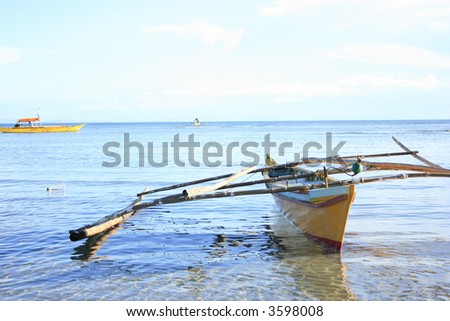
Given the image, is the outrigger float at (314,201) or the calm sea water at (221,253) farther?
the outrigger float at (314,201)

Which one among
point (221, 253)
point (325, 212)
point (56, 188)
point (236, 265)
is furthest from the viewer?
point (56, 188)

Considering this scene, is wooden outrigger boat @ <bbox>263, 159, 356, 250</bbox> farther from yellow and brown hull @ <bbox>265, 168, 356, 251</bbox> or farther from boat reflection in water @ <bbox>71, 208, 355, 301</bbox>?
boat reflection in water @ <bbox>71, 208, 355, 301</bbox>

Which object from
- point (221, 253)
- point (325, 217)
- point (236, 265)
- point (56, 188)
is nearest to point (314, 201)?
point (325, 217)

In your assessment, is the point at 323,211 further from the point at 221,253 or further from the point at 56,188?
the point at 56,188

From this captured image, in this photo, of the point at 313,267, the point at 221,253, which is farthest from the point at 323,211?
the point at 221,253

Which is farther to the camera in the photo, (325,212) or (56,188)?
(56,188)

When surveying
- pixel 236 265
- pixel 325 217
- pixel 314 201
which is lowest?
pixel 236 265

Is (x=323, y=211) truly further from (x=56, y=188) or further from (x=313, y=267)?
(x=56, y=188)

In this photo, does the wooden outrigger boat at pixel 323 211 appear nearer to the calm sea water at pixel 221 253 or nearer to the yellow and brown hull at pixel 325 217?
the yellow and brown hull at pixel 325 217

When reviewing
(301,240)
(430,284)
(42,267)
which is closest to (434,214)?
(301,240)

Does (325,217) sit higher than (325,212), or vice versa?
(325,212)

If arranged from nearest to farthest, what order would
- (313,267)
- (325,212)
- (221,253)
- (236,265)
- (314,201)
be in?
(313,267) → (236,265) → (221,253) → (325,212) → (314,201)

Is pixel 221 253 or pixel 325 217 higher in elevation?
pixel 325 217

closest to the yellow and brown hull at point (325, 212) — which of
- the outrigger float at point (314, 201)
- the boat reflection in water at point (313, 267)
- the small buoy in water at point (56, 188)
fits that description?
the outrigger float at point (314, 201)
